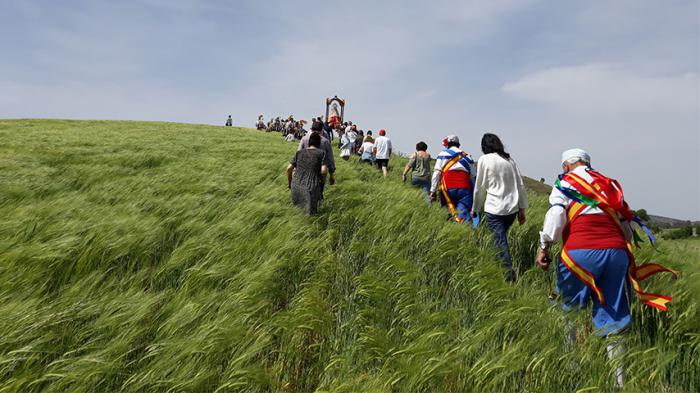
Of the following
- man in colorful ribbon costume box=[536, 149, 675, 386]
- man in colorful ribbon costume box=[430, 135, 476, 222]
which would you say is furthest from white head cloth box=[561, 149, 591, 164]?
man in colorful ribbon costume box=[430, 135, 476, 222]

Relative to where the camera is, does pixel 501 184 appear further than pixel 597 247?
Yes

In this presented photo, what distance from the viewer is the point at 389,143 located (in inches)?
476

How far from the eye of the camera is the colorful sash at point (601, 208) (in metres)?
2.59

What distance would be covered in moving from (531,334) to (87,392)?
2781 mm

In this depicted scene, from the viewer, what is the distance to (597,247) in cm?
258

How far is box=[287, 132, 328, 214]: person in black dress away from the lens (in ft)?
16.8

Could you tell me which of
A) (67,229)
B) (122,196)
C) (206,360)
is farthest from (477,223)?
(122,196)

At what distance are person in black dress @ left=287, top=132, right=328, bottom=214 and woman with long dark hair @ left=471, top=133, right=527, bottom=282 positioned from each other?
230 centimetres

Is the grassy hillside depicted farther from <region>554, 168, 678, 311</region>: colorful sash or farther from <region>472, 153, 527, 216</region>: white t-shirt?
<region>472, 153, 527, 216</region>: white t-shirt

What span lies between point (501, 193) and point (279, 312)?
10.3 feet

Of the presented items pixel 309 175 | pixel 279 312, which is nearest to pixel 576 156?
pixel 279 312

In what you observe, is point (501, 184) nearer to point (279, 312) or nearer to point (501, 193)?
point (501, 193)

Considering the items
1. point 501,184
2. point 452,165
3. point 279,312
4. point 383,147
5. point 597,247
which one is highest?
point 383,147

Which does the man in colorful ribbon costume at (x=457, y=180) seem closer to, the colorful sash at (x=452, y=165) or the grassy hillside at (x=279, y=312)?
the colorful sash at (x=452, y=165)
